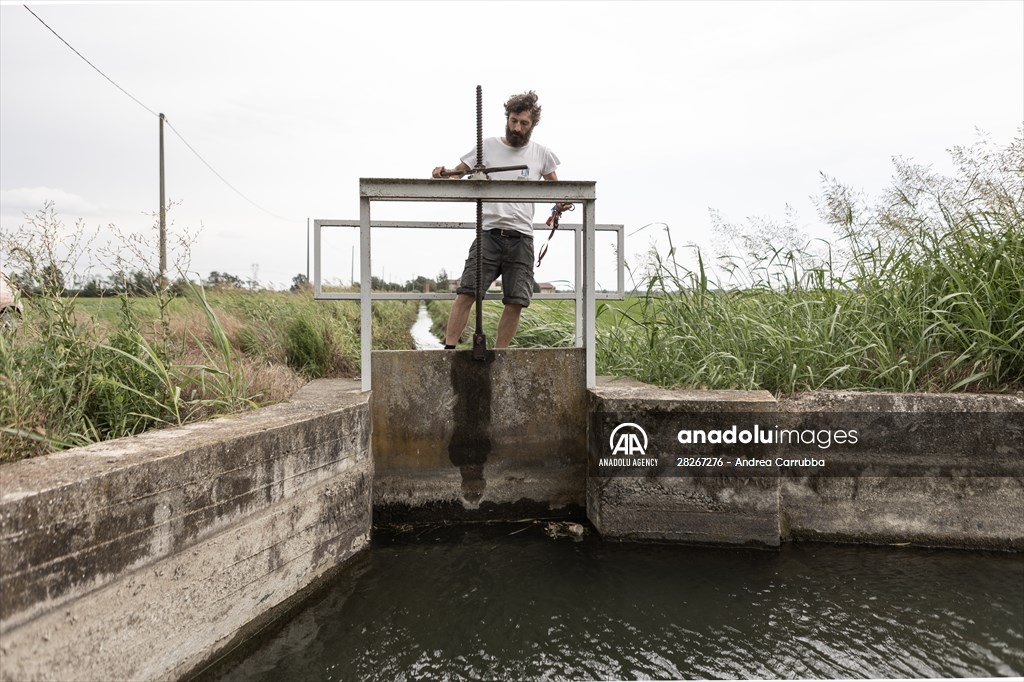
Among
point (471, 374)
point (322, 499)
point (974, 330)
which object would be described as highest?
point (974, 330)

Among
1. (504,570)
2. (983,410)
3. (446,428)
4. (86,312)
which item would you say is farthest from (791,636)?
(86,312)

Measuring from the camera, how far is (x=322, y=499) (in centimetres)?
303

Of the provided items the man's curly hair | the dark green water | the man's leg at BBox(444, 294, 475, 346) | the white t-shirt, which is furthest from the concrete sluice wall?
the man's curly hair

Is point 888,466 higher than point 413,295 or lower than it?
lower

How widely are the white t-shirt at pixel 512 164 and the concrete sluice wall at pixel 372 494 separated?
2.77 ft

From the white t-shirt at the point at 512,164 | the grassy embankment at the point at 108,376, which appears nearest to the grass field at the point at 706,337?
the grassy embankment at the point at 108,376

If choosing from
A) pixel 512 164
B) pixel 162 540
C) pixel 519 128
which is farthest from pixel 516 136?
pixel 162 540

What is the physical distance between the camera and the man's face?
4023 millimetres

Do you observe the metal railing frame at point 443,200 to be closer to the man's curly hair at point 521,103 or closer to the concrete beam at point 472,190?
the concrete beam at point 472,190

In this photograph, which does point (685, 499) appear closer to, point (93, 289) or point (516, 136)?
point (516, 136)

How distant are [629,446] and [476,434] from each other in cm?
89

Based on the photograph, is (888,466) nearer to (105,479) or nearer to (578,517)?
(578,517)

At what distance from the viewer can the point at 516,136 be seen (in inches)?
160

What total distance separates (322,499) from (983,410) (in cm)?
328
